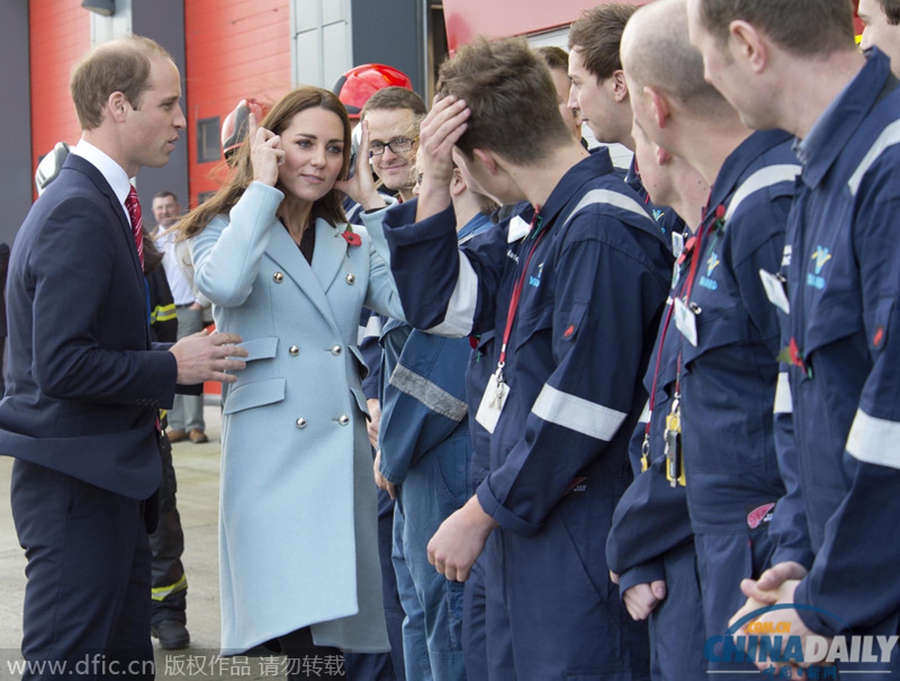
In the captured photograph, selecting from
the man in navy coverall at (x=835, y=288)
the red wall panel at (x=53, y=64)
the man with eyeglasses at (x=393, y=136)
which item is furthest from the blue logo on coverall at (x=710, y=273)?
the red wall panel at (x=53, y=64)

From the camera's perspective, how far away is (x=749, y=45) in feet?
5.27

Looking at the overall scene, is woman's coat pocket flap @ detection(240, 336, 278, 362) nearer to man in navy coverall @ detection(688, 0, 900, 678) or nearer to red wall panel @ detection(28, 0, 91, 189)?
man in navy coverall @ detection(688, 0, 900, 678)

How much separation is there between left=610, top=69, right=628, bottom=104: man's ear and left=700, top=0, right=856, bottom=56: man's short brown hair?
1368mm

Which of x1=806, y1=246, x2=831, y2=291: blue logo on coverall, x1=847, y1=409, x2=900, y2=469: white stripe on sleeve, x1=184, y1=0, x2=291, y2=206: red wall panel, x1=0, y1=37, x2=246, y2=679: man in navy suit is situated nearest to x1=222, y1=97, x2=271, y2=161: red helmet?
x1=0, y1=37, x2=246, y2=679: man in navy suit

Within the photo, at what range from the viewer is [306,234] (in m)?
3.39

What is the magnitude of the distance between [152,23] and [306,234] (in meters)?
9.73

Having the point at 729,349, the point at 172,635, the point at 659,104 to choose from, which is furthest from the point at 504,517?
the point at 172,635

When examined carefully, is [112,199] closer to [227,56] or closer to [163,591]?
[163,591]

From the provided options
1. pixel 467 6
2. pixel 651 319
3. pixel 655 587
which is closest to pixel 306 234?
pixel 651 319

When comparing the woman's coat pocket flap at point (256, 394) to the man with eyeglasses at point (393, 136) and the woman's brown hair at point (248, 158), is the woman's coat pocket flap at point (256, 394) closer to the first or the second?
the woman's brown hair at point (248, 158)

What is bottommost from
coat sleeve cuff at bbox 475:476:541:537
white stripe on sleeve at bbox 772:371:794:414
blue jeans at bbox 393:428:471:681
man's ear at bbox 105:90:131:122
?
blue jeans at bbox 393:428:471:681

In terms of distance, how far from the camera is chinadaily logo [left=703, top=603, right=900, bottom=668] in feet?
4.82

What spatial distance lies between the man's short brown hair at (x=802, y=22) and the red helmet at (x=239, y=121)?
2050 mm

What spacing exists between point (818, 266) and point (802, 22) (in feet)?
1.17
